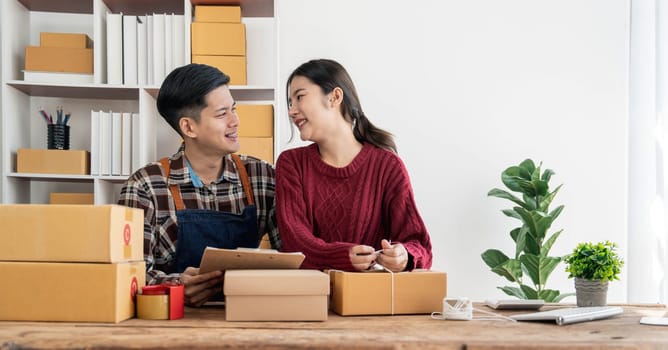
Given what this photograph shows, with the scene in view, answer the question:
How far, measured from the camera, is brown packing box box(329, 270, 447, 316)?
4.80ft

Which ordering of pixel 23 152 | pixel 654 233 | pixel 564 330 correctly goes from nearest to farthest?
1. pixel 564 330
2. pixel 23 152
3. pixel 654 233

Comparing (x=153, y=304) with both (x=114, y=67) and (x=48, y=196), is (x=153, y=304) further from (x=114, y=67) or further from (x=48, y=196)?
(x=48, y=196)

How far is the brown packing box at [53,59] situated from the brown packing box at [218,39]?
517mm

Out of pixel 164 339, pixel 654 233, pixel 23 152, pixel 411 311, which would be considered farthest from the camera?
pixel 654 233

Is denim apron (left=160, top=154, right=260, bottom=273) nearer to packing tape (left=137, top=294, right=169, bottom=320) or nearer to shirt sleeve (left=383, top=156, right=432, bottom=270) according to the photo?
shirt sleeve (left=383, top=156, right=432, bottom=270)

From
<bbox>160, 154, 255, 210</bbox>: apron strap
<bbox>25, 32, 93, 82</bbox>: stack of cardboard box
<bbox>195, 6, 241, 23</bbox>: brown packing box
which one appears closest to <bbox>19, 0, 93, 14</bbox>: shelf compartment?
<bbox>25, 32, 93, 82</bbox>: stack of cardboard box

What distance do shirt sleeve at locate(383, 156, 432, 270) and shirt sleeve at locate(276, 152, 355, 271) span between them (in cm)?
20

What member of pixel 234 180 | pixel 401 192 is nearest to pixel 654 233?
pixel 401 192

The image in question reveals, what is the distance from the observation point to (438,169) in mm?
3676

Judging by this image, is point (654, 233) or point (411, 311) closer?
point (411, 311)

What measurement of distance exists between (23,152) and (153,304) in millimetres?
1878

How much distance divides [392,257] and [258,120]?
1.48 metres

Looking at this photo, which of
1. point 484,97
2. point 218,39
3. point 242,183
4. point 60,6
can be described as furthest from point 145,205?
point 484,97

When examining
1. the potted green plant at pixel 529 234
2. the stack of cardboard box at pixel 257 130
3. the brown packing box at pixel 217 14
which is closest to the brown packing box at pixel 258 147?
the stack of cardboard box at pixel 257 130
